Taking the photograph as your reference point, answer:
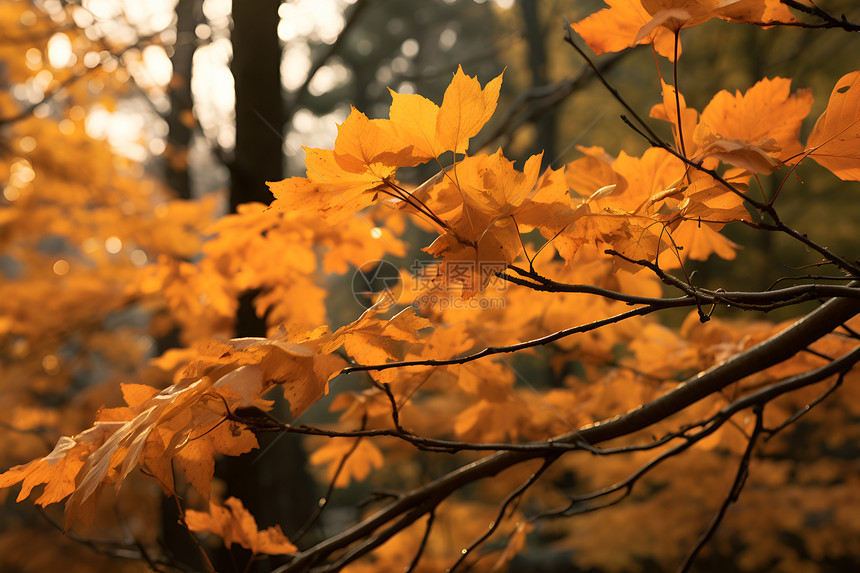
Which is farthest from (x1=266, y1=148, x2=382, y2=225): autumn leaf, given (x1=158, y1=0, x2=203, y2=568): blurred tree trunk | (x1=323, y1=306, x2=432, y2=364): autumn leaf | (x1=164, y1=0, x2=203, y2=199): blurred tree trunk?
(x1=164, y1=0, x2=203, y2=199): blurred tree trunk

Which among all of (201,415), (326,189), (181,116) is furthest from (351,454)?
(181,116)

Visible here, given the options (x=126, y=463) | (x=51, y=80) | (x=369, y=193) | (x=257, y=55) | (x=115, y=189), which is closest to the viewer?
(x=126, y=463)

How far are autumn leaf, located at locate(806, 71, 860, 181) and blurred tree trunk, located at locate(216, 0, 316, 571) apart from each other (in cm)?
158

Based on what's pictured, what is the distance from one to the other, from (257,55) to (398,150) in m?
1.45

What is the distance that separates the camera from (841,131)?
709mm

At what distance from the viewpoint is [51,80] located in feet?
15.8

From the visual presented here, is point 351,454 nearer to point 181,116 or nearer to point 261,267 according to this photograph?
point 261,267

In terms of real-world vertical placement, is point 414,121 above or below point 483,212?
above

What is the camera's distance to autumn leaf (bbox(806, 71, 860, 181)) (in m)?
0.69

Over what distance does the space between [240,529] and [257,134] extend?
133 cm

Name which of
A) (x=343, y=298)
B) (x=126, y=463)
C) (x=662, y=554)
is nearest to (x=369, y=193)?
(x=126, y=463)

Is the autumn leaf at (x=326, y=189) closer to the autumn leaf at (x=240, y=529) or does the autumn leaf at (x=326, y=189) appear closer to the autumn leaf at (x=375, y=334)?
the autumn leaf at (x=375, y=334)

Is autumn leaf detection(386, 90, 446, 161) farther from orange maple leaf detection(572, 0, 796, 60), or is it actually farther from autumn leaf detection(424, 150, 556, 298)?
orange maple leaf detection(572, 0, 796, 60)

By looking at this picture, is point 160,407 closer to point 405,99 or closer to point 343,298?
point 405,99
